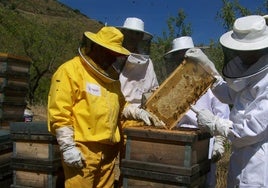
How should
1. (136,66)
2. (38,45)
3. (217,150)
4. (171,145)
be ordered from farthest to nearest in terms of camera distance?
(38,45), (136,66), (217,150), (171,145)

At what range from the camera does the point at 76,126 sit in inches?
141

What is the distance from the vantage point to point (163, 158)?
344 centimetres

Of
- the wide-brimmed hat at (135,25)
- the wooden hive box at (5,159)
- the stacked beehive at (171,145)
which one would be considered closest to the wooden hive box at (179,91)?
the stacked beehive at (171,145)

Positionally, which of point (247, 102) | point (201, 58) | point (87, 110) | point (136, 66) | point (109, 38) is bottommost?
point (87, 110)

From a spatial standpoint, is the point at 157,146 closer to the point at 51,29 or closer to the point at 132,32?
the point at 132,32

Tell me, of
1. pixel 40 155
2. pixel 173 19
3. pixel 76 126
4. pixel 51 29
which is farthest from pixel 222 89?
pixel 51 29

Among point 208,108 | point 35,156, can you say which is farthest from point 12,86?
point 208,108

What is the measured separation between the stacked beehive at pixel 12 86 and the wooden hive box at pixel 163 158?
326 cm

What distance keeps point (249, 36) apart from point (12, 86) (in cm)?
414

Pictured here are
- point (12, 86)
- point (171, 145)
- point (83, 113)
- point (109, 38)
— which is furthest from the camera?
point (12, 86)

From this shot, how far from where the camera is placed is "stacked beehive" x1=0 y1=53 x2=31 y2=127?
6.17 metres

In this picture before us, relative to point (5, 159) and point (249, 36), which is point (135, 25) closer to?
→ point (249, 36)

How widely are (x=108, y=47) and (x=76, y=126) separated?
74 cm

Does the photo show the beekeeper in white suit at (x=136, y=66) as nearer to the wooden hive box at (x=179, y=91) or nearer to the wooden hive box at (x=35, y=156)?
the wooden hive box at (x=179, y=91)
